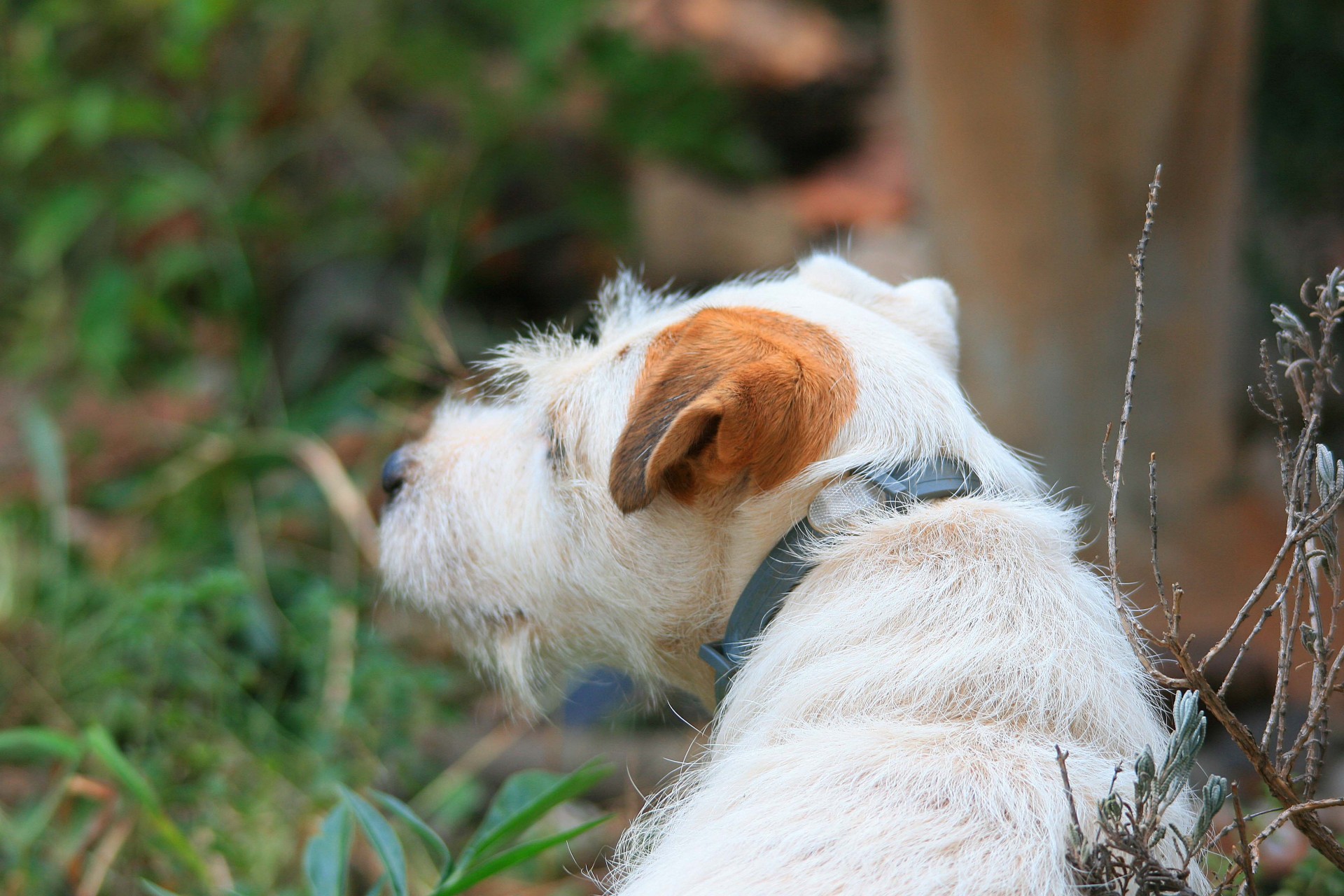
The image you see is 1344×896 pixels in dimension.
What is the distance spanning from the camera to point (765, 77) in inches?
235

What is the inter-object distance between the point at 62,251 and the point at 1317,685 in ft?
18.4

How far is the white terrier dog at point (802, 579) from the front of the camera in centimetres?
137

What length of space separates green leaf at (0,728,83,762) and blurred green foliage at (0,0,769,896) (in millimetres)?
148

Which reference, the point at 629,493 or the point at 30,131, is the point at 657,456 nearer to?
the point at 629,493

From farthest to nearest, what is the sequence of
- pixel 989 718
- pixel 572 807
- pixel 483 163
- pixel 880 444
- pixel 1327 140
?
pixel 483 163
pixel 1327 140
pixel 572 807
pixel 880 444
pixel 989 718

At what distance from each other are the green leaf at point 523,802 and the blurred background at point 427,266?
19 centimetres

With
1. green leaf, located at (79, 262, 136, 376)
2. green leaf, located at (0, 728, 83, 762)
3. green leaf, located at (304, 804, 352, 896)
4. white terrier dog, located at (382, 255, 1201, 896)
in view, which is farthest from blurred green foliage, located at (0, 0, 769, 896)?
white terrier dog, located at (382, 255, 1201, 896)

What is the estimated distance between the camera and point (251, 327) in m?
4.78

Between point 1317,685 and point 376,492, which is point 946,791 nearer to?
point 1317,685

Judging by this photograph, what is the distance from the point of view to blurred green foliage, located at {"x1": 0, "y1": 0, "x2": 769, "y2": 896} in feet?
9.82

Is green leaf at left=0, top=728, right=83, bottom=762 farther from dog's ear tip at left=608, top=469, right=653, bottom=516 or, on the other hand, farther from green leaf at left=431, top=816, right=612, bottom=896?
dog's ear tip at left=608, top=469, right=653, bottom=516

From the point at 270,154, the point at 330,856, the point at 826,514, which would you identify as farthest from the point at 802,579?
the point at 270,154

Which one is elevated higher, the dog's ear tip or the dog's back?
the dog's ear tip

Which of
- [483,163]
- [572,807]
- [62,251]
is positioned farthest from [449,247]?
[572,807]
